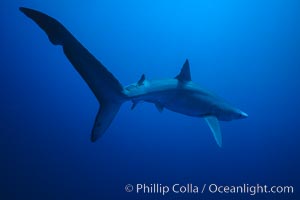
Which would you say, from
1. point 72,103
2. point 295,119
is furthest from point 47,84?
point 295,119

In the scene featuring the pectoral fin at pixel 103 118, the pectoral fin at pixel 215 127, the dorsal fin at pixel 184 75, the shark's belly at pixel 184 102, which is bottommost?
the pectoral fin at pixel 103 118

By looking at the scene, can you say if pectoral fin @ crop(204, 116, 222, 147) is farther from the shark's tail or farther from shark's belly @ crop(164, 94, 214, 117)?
the shark's tail

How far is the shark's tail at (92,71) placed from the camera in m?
3.44

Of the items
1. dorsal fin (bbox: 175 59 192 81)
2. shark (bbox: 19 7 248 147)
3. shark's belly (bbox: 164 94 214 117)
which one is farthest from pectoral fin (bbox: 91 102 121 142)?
dorsal fin (bbox: 175 59 192 81)

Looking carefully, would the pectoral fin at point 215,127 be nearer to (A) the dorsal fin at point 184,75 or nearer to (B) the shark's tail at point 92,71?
(A) the dorsal fin at point 184,75


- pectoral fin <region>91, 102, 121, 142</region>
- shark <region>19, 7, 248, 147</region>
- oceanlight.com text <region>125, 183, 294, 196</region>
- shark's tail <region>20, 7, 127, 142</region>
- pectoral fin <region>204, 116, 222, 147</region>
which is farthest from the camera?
oceanlight.com text <region>125, 183, 294, 196</region>

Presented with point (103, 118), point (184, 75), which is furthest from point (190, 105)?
point (103, 118)

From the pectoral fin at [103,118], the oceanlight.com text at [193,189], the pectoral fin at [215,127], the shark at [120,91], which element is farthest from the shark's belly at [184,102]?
the oceanlight.com text at [193,189]

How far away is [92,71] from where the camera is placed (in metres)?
4.20

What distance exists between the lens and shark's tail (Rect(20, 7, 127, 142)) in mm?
3436

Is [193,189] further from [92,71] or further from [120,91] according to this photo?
[92,71]

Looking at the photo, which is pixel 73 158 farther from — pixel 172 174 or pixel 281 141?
pixel 281 141

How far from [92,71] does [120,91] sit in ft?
1.89

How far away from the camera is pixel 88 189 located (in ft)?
41.7
